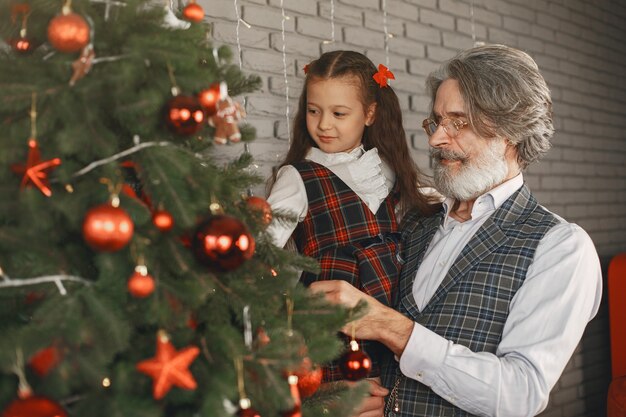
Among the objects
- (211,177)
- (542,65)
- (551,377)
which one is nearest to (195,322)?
(211,177)

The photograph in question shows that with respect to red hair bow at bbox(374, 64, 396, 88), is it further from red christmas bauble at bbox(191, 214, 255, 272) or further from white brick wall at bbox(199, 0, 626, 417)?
red christmas bauble at bbox(191, 214, 255, 272)

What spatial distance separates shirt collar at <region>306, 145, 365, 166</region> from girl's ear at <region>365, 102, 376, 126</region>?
0.44ft

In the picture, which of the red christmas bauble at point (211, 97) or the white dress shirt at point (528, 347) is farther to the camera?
the white dress shirt at point (528, 347)

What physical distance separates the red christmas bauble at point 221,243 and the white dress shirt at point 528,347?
77 cm

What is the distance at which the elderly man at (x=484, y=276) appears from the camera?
5.50 ft

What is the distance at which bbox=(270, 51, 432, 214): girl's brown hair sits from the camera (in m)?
2.12

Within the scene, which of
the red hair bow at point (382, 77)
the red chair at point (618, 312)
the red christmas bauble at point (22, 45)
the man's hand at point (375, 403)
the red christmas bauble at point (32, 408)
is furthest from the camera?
the red chair at point (618, 312)

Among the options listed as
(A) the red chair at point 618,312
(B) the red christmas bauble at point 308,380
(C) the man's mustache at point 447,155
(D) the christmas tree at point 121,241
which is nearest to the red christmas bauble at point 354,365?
(B) the red christmas bauble at point 308,380

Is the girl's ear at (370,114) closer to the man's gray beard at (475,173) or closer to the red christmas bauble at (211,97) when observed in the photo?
the man's gray beard at (475,173)

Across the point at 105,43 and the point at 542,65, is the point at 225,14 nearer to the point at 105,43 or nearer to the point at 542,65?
the point at 105,43

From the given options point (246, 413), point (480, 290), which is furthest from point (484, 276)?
point (246, 413)

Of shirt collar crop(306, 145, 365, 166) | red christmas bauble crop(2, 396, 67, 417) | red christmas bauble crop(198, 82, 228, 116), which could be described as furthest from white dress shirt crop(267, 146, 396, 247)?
red christmas bauble crop(2, 396, 67, 417)

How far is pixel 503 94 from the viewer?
6.20ft

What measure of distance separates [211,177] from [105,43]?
27cm
